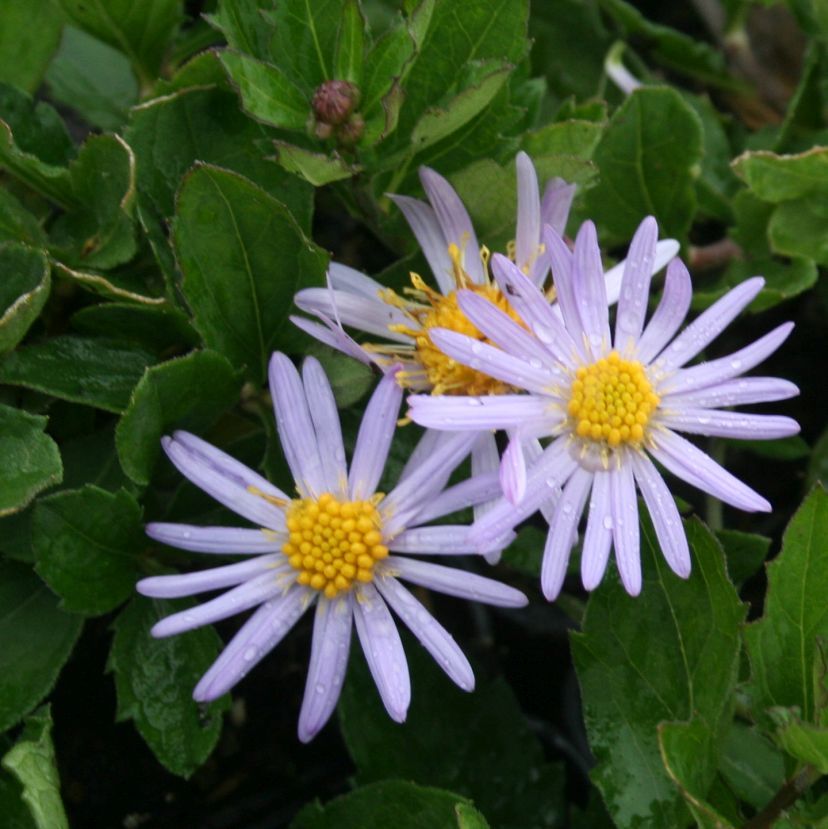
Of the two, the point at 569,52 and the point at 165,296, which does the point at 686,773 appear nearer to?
the point at 165,296

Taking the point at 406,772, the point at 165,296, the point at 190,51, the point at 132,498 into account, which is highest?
the point at 190,51

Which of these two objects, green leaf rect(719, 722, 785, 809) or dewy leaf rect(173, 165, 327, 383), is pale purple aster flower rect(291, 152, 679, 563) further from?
green leaf rect(719, 722, 785, 809)

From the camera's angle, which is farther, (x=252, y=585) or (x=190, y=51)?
(x=190, y=51)

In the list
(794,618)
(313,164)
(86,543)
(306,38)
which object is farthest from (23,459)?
(794,618)

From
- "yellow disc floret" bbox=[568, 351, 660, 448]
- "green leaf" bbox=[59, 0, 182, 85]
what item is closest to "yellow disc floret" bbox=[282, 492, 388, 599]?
"yellow disc floret" bbox=[568, 351, 660, 448]

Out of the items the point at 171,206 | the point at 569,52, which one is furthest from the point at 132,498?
the point at 569,52

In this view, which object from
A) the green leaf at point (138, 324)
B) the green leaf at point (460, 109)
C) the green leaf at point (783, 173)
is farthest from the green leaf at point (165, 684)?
the green leaf at point (783, 173)
